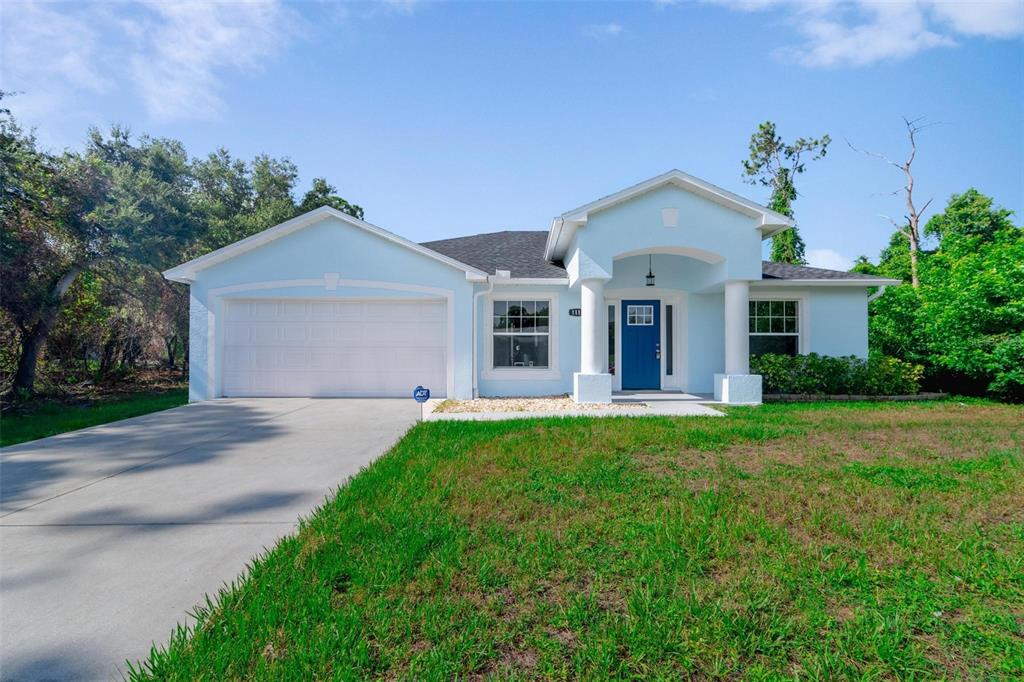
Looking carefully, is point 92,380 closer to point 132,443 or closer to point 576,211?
point 132,443

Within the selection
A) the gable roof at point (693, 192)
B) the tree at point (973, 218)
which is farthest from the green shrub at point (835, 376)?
the tree at point (973, 218)

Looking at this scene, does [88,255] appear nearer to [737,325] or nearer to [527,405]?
[527,405]

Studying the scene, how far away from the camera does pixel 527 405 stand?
10.1m

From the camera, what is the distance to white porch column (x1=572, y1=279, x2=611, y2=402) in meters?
10.2

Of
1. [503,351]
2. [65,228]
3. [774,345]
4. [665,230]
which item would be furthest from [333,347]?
[774,345]

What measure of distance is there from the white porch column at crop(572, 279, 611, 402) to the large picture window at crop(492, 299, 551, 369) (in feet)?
5.25

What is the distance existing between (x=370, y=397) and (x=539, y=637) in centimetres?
975

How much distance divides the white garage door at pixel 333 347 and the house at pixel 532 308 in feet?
0.11

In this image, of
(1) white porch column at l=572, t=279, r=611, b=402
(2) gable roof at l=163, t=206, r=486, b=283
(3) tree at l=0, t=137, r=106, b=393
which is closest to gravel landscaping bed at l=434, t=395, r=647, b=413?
(1) white porch column at l=572, t=279, r=611, b=402

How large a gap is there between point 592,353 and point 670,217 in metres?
3.49

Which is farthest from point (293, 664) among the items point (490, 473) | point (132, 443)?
point (132, 443)

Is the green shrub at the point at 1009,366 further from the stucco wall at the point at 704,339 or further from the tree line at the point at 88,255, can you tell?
the tree line at the point at 88,255

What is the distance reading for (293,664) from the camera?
211 centimetres

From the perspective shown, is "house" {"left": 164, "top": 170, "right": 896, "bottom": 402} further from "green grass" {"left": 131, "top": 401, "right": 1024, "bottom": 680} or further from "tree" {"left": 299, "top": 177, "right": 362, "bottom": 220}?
"tree" {"left": 299, "top": 177, "right": 362, "bottom": 220}
